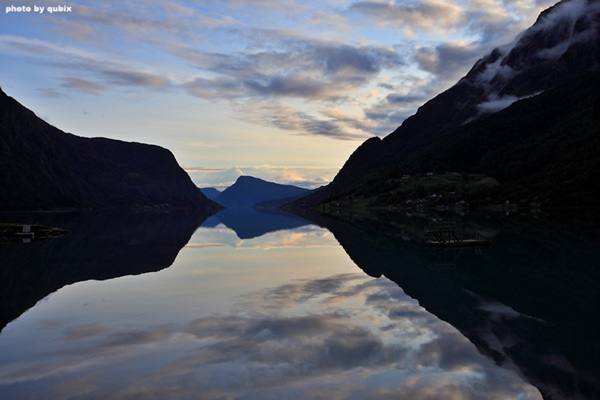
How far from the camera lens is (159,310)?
93.4 ft

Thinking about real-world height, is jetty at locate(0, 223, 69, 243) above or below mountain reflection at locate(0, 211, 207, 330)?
above

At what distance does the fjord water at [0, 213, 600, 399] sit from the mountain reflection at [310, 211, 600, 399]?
0.37 feet

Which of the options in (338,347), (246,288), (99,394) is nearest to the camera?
(99,394)

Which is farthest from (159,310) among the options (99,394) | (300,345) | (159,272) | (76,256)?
(76,256)

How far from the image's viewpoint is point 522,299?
31.2m

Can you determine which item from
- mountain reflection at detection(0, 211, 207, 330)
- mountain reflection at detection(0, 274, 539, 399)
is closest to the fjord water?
mountain reflection at detection(0, 274, 539, 399)

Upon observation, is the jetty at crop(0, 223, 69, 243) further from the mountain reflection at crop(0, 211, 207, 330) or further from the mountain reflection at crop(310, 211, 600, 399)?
the mountain reflection at crop(310, 211, 600, 399)

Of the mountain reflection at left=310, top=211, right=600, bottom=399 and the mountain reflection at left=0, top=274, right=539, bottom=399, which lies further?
the mountain reflection at left=310, top=211, right=600, bottom=399

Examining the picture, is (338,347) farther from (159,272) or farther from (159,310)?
(159,272)

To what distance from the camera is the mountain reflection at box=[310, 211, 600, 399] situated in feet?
61.5

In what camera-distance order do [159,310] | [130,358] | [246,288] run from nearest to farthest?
[130,358] < [159,310] < [246,288]

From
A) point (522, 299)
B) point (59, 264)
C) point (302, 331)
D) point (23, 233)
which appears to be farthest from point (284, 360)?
point (23, 233)

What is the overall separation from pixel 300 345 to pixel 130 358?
694cm

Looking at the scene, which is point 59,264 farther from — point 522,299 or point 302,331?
point 522,299
